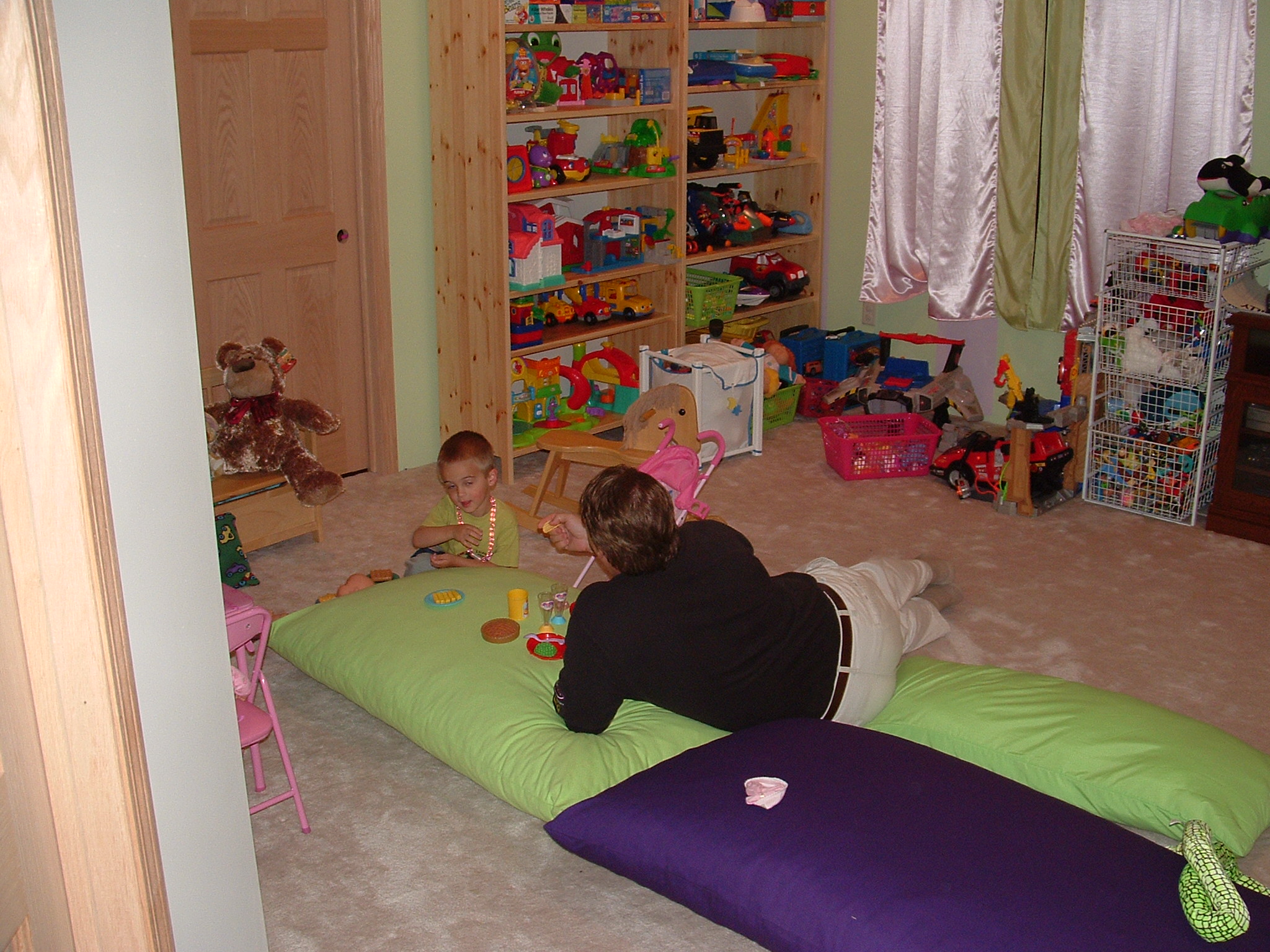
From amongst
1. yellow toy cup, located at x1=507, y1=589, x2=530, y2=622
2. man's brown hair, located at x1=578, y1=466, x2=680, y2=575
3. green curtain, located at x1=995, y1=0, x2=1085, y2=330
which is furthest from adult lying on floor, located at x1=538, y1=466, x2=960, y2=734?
green curtain, located at x1=995, y1=0, x2=1085, y2=330

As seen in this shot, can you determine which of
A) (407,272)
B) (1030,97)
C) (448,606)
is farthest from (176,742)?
(1030,97)

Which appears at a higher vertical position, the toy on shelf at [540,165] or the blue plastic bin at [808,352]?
the toy on shelf at [540,165]

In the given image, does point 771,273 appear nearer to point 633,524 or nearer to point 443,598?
point 443,598

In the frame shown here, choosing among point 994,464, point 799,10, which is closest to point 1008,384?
point 994,464

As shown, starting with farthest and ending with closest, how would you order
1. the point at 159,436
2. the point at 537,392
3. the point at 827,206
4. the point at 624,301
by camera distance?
the point at 827,206 < the point at 624,301 < the point at 537,392 < the point at 159,436

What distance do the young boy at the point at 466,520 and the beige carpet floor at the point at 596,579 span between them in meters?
0.49

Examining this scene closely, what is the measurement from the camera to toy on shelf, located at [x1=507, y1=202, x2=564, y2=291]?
4.98 meters

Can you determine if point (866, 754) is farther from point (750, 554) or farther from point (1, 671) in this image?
point (1, 671)

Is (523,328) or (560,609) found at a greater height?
(523,328)

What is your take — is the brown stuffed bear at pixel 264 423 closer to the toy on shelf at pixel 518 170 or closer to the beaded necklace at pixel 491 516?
the beaded necklace at pixel 491 516

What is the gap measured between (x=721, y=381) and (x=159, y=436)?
151 inches

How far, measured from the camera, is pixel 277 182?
182 inches

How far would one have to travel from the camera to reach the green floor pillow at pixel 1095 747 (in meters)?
2.67


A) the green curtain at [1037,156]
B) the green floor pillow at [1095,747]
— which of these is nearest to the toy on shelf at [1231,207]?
the green curtain at [1037,156]
